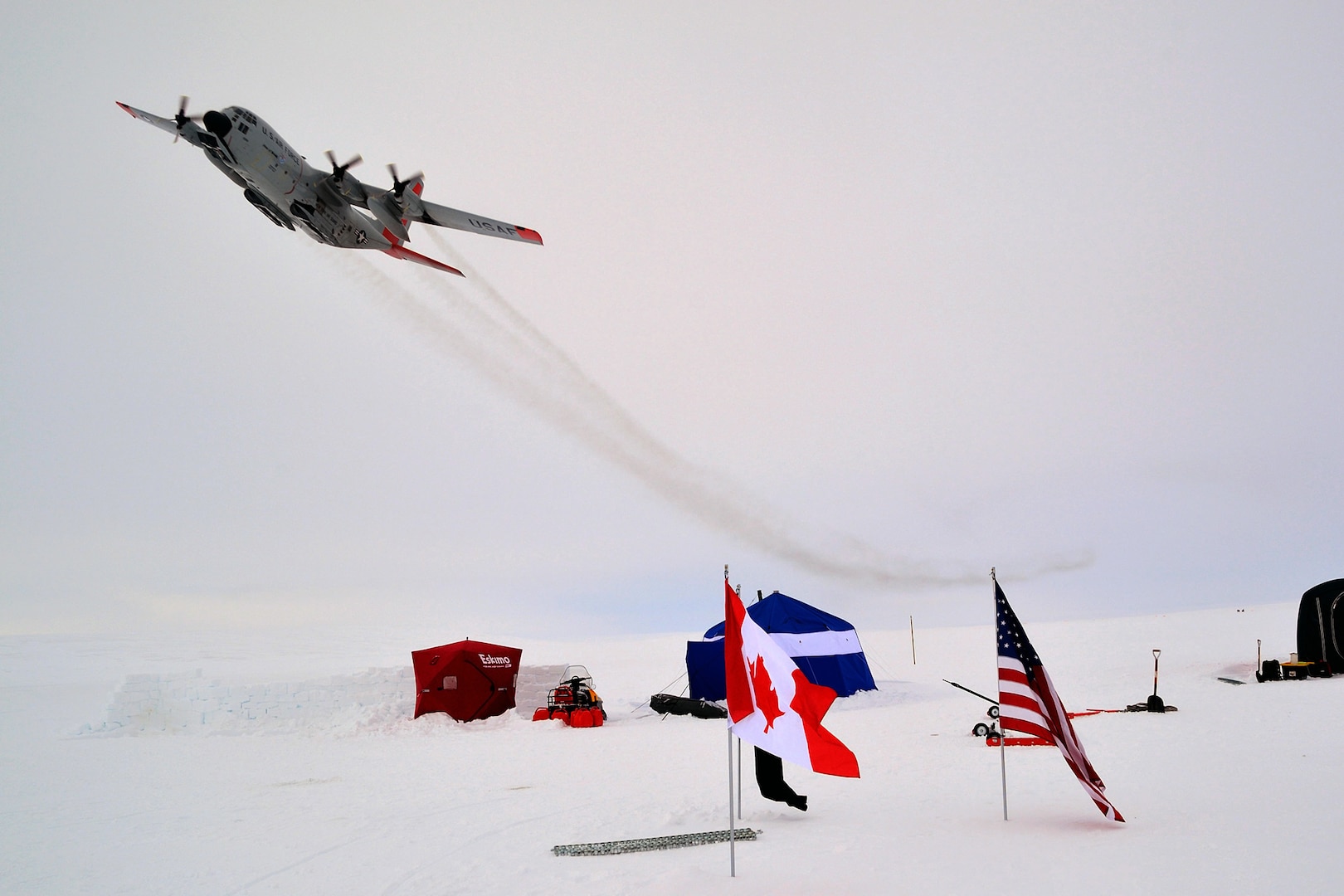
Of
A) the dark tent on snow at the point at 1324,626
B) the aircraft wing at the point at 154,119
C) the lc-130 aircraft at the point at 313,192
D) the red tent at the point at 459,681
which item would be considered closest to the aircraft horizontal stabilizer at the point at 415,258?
the lc-130 aircraft at the point at 313,192

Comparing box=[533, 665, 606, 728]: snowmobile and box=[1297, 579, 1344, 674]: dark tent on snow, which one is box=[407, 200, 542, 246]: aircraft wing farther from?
box=[1297, 579, 1344, 674]: dark tent on snow

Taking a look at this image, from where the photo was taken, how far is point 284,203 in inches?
765

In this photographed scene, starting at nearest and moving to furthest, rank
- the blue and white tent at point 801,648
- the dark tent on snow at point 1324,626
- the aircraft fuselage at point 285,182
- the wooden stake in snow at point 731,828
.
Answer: the wooden stake in snow at point 731,828, the aircraft fuselage at point 285,182, the dark tent on snow at point 1324,626, the blue and white tent at point 801,648

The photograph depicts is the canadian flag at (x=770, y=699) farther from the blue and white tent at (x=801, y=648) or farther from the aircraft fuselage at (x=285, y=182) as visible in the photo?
the blue and white tent at (x=801, y=648)

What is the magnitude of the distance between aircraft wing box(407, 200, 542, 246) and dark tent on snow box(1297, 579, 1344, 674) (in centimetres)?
2721

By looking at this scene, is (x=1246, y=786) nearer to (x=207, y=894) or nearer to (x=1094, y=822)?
(x=1094, y=822)

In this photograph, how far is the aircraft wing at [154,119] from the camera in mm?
18281

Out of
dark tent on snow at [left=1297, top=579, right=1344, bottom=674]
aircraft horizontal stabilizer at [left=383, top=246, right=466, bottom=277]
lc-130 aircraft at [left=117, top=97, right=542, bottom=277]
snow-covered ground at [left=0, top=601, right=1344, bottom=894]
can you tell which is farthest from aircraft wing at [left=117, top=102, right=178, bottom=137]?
dark tent on snow at [left=1297, top=579, right=1344, bottom=674]

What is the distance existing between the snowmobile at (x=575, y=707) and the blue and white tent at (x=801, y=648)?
411 centimetres

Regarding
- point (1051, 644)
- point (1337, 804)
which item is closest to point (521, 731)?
point (1337, 804)

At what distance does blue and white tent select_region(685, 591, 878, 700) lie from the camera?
26109 mm

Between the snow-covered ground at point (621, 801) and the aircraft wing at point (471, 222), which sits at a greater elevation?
the aircraft wing at point (471, 222)

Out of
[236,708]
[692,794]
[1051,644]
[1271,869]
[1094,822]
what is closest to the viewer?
[1271,869]

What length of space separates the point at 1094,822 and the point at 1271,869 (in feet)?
7.69
